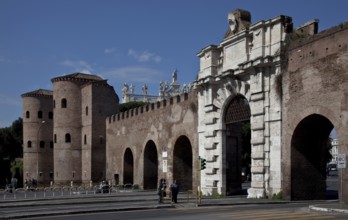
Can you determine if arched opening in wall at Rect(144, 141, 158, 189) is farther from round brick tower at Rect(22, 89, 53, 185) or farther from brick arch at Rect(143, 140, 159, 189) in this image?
round brick tower at Rect(22, 89, 53, 185)

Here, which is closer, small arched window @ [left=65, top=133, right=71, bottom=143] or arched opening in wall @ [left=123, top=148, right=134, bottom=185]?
arched opening in wall @ [left=123, top=148, right=134, bottom=185]

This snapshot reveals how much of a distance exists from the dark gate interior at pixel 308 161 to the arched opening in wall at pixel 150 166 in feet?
59.2

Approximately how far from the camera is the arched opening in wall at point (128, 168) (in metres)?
42.7

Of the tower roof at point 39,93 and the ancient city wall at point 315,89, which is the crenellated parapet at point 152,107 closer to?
the ancient city wall at point 315,89

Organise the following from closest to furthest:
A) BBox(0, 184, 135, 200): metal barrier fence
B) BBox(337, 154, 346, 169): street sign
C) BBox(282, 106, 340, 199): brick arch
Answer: BBox(337, 154, 346, 169): street sign < BBox(282, 106, 340, 199): brick arch < BBox(0, 184, 135, 200): metal barrier fence

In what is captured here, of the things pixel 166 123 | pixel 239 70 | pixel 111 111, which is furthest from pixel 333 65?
pixel 111 111

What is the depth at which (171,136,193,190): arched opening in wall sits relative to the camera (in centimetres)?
3228

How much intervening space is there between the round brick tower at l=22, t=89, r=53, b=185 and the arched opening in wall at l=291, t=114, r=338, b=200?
129ft

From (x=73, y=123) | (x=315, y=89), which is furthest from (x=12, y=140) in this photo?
(x=315, y=89)

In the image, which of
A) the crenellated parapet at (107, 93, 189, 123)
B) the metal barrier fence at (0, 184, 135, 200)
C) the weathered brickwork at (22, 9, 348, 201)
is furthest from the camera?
the metal barrier fence at (0, 184, 135, 200)

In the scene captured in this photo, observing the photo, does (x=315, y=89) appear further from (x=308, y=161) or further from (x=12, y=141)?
(x=12, y=141)

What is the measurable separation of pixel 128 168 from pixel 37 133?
17531 millimetres

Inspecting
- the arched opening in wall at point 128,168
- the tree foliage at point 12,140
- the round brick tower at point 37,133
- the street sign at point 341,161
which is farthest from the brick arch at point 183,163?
the tree foliage at point 12,140

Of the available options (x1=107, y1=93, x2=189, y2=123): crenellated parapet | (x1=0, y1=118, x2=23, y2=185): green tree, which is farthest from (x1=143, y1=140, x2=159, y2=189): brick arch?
(x1=0, y1=118, x2=23, y2=185): green tree
